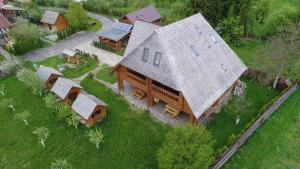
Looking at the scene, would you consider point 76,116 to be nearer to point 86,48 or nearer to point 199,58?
point 199,58

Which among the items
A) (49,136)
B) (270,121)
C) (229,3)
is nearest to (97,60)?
(49,136)

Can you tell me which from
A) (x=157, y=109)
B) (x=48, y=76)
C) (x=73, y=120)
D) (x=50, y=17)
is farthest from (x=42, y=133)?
(x=50, y=17)

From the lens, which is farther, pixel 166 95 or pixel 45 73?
pixel 45 73

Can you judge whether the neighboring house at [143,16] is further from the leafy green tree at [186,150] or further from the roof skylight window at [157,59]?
the leafy green tree at [186,150]

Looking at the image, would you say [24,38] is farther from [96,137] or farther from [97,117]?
[96,137]

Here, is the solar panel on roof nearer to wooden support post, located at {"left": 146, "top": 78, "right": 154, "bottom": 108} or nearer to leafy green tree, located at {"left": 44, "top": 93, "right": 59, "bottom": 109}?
wooden support post, located at {"left": 146, "top": 78, "right": 154, "bottom": 108}

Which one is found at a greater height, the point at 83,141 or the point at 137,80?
the point at 137,80
